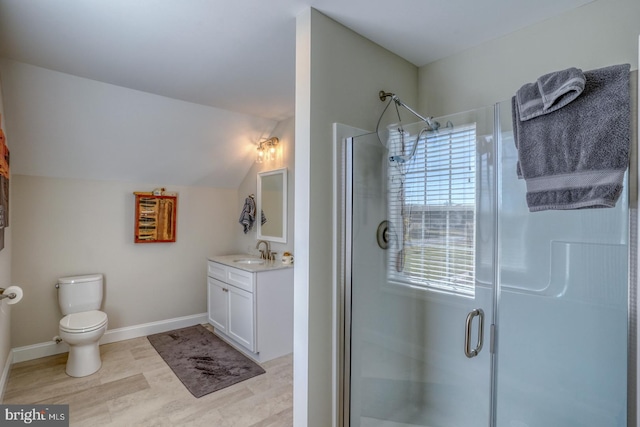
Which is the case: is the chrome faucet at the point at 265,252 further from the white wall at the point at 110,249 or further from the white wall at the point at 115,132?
the white wall at the point at 115,132

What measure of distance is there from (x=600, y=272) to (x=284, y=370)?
2.41 meters

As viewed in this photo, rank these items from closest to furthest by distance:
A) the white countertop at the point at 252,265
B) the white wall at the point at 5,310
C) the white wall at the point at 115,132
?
the white wall at the point at 5,310 < the white wall at the point at 115,132 < the white countertop at the point at 252,265

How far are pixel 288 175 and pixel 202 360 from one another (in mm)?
2001

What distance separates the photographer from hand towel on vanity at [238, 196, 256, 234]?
3889 mm

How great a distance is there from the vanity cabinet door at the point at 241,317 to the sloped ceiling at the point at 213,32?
1946 millimetres

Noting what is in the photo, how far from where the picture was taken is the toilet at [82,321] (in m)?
2.68

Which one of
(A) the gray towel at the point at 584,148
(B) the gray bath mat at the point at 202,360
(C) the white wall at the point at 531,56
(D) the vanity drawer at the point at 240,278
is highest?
(C) the white wall at the point at 531,56

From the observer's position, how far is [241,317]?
316cm

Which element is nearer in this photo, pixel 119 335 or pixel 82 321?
pixel 82 321

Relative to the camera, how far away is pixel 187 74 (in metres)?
2.50

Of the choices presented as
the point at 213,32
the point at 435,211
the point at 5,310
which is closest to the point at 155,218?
the point at 5,310

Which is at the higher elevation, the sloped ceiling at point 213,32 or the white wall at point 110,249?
the sloped ceiling at point 213,32

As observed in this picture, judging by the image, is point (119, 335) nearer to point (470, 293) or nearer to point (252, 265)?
point (252, 265)

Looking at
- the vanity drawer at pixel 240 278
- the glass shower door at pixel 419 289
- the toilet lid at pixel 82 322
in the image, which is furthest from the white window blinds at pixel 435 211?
the toilet lid at pixel 82 322
